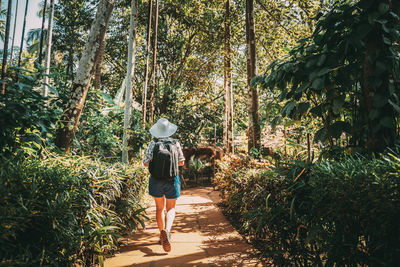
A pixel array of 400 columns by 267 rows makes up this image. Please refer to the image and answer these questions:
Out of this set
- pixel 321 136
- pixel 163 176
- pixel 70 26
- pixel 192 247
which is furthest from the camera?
pixel 70 26

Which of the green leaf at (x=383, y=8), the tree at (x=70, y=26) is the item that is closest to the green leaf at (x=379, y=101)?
the green leaf at (x=383, y=8)

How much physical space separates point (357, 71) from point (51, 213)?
3322 mm

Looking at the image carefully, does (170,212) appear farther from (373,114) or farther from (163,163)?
(373,114)

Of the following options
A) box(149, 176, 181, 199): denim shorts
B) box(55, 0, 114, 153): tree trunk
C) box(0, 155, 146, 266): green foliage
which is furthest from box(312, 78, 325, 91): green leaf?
box(55, 0, 114, 153): tree trunk

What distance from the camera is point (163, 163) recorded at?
3.68 meters

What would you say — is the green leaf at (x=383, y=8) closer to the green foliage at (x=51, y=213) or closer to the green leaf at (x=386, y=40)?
the green leaf at (x=386, y=40)

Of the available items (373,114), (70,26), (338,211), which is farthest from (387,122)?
(70,26)

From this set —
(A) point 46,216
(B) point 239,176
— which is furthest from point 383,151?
(A) point 46,216

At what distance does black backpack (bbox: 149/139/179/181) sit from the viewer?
368 centimetres

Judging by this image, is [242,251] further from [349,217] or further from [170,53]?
[170,53]

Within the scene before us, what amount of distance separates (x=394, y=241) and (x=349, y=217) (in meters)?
0.26

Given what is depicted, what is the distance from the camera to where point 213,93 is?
46.3ft

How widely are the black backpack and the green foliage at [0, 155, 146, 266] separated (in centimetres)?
90

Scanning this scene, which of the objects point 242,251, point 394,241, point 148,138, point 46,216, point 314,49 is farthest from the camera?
point 148,138
